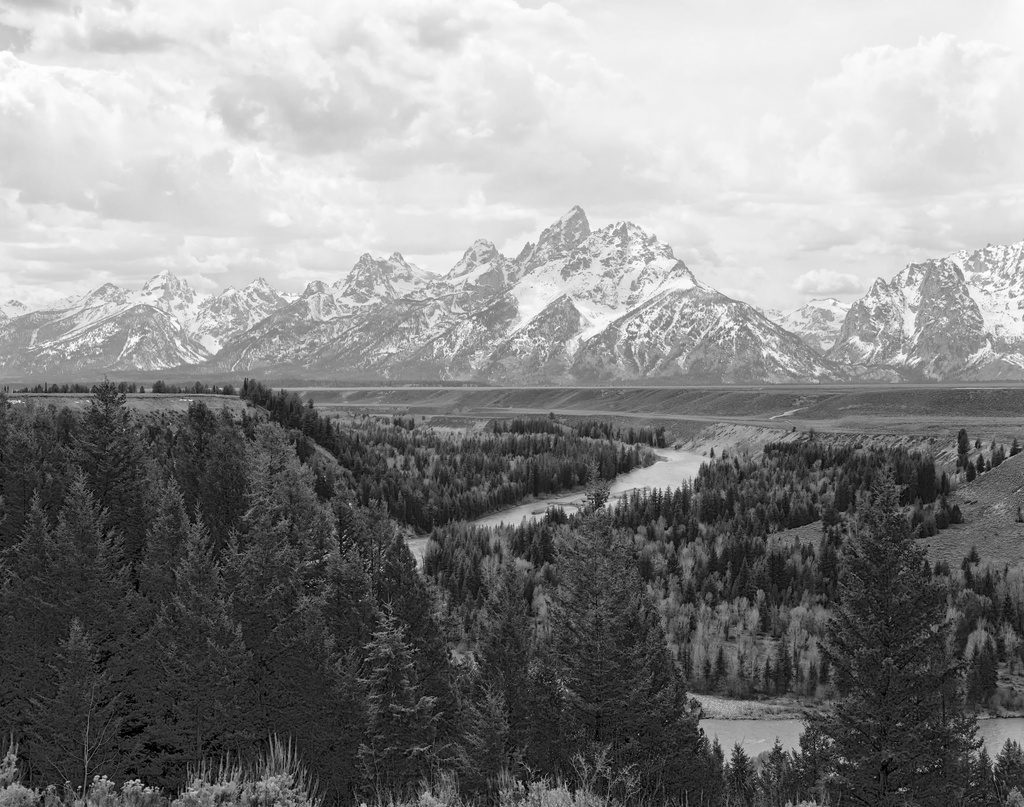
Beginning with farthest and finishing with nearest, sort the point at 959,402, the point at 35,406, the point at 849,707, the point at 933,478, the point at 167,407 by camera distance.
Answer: the point at 959,402 < the point at 167,407 < the point at 35,406 < the point at 933,478 < the point at 849,707

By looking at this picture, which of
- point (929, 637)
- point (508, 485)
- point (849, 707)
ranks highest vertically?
point (929, 637)

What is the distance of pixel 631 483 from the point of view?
504 ft

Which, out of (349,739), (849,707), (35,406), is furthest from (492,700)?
(35,406)

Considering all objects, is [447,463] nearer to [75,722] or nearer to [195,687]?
[195,687]

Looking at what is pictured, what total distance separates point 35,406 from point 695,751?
4290 inches

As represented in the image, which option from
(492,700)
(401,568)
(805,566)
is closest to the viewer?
(492,700)

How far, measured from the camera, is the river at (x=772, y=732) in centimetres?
→ 5656

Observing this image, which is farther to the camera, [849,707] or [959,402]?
[959,402]

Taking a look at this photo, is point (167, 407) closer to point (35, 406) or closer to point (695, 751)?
point (35, 406)

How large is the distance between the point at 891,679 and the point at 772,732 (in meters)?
37.8

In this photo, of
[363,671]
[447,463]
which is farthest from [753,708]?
[447,463]

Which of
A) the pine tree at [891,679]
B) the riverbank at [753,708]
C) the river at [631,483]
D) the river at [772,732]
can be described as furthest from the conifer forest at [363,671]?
the river at [631,483]

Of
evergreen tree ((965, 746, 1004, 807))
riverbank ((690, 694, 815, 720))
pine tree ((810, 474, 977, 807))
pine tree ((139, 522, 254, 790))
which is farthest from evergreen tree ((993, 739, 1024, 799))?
pine tree ((139, 522, 254, 790))

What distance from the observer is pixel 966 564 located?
77375 mm
